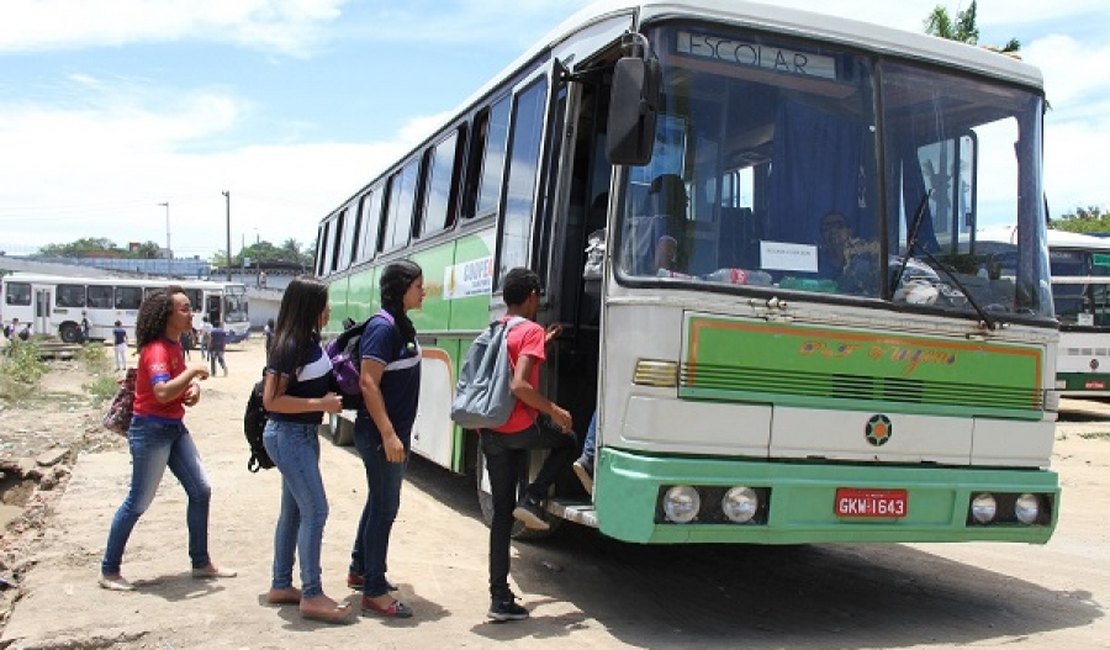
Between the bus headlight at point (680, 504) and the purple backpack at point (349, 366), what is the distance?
5.69 feet

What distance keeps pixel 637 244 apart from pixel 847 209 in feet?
3.98

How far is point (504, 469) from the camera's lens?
5.64 m

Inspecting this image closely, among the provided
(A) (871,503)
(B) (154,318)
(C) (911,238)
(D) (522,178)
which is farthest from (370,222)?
(A) (871,503)

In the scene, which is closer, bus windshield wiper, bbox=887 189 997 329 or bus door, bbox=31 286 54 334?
bus windshield wiper, bbox=887 189 997 329

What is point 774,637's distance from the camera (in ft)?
18.3

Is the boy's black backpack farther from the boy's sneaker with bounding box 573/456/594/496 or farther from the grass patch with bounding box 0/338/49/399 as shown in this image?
the grass patch with bounding box 0/338/49/399

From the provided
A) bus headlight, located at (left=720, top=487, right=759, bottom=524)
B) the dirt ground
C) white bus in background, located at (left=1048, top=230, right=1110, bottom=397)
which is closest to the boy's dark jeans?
the dirt ground

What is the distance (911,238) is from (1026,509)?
1680 millimetres

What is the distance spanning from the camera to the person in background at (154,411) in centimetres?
601

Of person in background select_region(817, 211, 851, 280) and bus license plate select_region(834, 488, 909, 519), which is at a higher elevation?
person in background select_region(817, 211, 851, 280)

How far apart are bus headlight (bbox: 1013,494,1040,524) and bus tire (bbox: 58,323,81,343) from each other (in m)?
46.0

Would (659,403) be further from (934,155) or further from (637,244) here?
(934,155)

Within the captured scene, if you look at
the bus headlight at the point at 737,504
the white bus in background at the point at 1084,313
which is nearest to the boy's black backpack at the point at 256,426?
the bus headlight at the point at 737,504

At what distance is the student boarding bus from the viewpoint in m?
5.16
